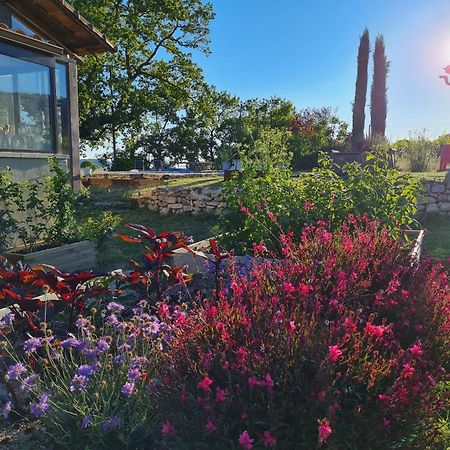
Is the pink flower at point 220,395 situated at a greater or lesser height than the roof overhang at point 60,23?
lesser

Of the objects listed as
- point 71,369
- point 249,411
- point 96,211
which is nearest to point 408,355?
point 249,411

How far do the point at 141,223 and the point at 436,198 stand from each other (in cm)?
504

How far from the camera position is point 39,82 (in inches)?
244

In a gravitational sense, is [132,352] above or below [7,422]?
above

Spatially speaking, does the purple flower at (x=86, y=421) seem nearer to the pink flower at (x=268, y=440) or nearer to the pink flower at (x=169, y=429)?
the pink flower at (x=169, y=429)

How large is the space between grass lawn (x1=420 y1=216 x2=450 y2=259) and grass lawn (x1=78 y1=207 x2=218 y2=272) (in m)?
2.85

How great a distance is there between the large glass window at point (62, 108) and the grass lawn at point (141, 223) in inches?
61.9

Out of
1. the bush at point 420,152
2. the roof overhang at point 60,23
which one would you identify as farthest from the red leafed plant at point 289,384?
the bush at point 420,152

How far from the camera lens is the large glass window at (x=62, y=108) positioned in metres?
6.59

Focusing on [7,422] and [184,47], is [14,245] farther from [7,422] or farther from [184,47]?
[184,47]

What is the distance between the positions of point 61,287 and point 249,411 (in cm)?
137

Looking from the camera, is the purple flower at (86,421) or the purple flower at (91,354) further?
the purple flower at (91,354)

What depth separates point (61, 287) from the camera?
2.32m

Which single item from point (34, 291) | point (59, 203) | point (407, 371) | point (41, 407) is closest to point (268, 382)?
point (407, 371)
